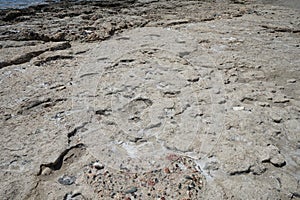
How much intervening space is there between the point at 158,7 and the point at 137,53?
304 centimetres

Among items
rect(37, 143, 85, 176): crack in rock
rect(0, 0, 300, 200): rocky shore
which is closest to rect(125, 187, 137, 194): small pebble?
rect(0, 0, 300, 200): rocky shore

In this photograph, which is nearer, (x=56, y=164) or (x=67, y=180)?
(x=67, y=180)

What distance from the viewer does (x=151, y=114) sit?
185 centimetres

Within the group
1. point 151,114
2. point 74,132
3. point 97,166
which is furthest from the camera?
point 151,114

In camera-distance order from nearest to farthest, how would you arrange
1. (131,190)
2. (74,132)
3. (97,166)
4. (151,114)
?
1. (131,190)
2. (97,166)
3. (74,132)
4. (151,114)

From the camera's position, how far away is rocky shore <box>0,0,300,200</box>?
4.33ft

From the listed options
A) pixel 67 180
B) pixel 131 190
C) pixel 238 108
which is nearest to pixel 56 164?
pixel 67 180

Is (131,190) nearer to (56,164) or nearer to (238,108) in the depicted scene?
(56,164)

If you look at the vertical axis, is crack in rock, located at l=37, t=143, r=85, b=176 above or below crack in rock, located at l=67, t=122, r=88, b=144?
below

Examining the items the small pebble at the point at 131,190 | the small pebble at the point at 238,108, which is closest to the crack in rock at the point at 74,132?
the small pebble at the point at 131,190

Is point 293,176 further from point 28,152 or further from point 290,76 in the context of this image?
point 28,152

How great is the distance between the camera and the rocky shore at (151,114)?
1321mm

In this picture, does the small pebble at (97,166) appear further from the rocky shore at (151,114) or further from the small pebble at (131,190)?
the small pebble at (131,190)

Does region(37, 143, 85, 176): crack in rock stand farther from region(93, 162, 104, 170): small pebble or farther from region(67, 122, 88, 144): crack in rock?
region(93, 162, 104, 170): small pebble
